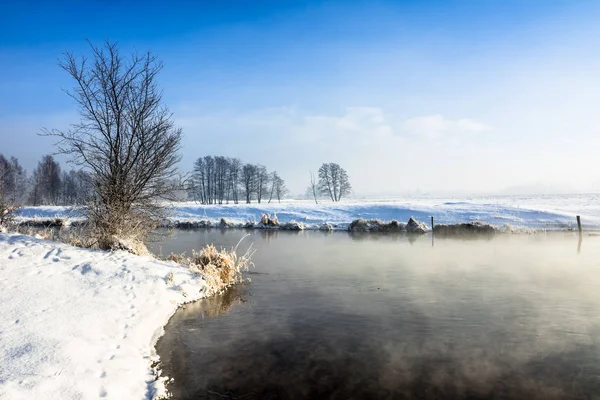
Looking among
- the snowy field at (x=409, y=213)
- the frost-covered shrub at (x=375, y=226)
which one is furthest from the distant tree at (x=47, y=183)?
the frost-covered shrub at (x=375, y=226)

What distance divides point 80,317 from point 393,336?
5.52 metres

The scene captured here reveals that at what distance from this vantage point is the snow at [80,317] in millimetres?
4539

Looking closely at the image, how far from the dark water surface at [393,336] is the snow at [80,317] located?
0.55 metres

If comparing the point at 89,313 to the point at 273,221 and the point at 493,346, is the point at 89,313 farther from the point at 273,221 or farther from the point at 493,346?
the point at 273,221

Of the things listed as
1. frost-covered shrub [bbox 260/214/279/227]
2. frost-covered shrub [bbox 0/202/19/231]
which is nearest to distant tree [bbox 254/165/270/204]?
frost-covered shrub [bbox 260/214/279/227]

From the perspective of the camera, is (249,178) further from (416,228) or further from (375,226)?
(416,228)

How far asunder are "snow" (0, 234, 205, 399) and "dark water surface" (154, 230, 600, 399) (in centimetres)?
55

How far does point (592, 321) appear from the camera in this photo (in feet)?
25.2

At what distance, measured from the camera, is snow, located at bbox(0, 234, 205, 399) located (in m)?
4.54

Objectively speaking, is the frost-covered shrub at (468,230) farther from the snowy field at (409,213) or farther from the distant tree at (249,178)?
the distant tree at (249,178)

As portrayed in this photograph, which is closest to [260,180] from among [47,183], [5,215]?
[47,183]

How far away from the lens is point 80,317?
637 centimetres

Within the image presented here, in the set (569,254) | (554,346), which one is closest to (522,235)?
(569,254)

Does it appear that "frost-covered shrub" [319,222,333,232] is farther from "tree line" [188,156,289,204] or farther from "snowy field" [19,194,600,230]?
"tree line" [188,156,289,204]
